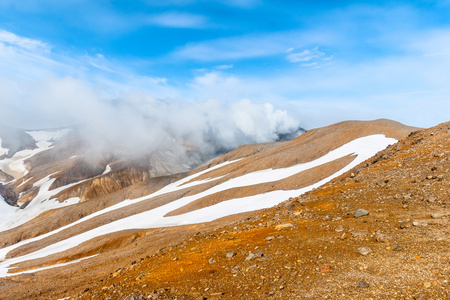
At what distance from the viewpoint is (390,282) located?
9523mm

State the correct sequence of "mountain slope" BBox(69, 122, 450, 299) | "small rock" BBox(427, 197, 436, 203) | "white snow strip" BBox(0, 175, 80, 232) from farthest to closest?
"white snow strip" BBox(0, 175, 80, 232), "small rock" BBox(427, 197, 436, 203), "mountain slope" BBox(69, 122, 450, 299)

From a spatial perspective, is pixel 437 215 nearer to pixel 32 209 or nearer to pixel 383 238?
pixel 383 238

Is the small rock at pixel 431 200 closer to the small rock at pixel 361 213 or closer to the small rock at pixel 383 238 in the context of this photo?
the small rock at pixel 361 213

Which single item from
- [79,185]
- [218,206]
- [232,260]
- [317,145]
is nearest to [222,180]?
[218,206]

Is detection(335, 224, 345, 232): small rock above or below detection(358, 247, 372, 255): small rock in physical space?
above

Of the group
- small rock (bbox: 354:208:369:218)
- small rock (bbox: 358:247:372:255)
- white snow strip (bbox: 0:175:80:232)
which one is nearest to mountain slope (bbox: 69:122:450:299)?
small rock (bbox: 358:247:372:255)

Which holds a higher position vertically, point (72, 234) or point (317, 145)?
point (317, 145)

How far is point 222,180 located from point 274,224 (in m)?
66.8

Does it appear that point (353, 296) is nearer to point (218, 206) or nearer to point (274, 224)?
point (274, 224)

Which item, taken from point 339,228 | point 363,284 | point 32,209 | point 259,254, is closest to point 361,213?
point 339,228

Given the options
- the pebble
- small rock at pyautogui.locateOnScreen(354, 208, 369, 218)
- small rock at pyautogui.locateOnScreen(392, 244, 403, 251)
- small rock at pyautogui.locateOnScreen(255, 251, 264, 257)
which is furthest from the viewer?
small rock at pyautogui.locateOnScreen(354, 208, 369, 218)

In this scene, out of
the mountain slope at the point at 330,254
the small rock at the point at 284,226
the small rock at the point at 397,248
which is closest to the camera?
the mountain slope at the point at 330,254

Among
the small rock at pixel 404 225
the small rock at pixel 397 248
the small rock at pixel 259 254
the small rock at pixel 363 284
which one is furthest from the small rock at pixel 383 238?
the small rock at pixel 259 254

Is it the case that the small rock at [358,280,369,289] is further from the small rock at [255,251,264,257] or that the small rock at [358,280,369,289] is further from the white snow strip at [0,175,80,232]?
the white snow strip at [0,175,80,232]
